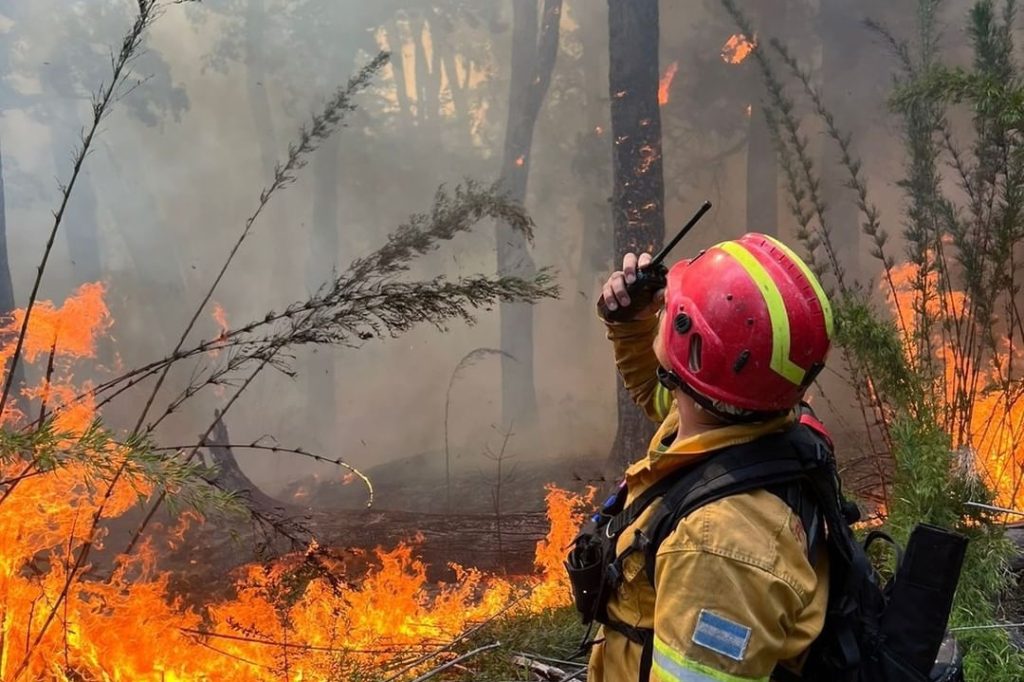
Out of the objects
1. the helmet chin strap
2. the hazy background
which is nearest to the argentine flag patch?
the helmet chin strap

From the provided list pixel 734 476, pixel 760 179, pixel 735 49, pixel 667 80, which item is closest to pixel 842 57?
pixel 735 49

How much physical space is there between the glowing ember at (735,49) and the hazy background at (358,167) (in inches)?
9.9

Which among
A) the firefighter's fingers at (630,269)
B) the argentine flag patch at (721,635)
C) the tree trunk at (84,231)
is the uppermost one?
the tree trunk at (84,231)

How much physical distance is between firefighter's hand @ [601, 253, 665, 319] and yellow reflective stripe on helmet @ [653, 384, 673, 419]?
274mm

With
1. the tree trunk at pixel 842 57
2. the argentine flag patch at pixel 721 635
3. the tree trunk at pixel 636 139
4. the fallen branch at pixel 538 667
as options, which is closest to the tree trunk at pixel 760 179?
the tree trunk at pixel 842 57

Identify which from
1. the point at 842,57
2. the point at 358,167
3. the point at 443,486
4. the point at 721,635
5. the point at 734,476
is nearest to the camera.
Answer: the point at 721,635

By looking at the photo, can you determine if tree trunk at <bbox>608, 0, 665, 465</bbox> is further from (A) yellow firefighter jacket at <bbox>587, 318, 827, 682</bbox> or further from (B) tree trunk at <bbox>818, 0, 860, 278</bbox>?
(A) yellow firefighter jacket at <bbox>587, 318, 827, 682</bbox>

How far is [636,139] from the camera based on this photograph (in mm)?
6754

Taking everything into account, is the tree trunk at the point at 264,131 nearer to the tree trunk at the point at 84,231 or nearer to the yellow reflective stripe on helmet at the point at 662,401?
the tree trunk at the point at 84,231

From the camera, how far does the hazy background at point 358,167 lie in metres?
9.82

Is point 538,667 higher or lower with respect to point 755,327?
lower

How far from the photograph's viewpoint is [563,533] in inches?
229

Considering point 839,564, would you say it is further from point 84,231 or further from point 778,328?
point 84,231

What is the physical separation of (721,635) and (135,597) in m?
3.57
